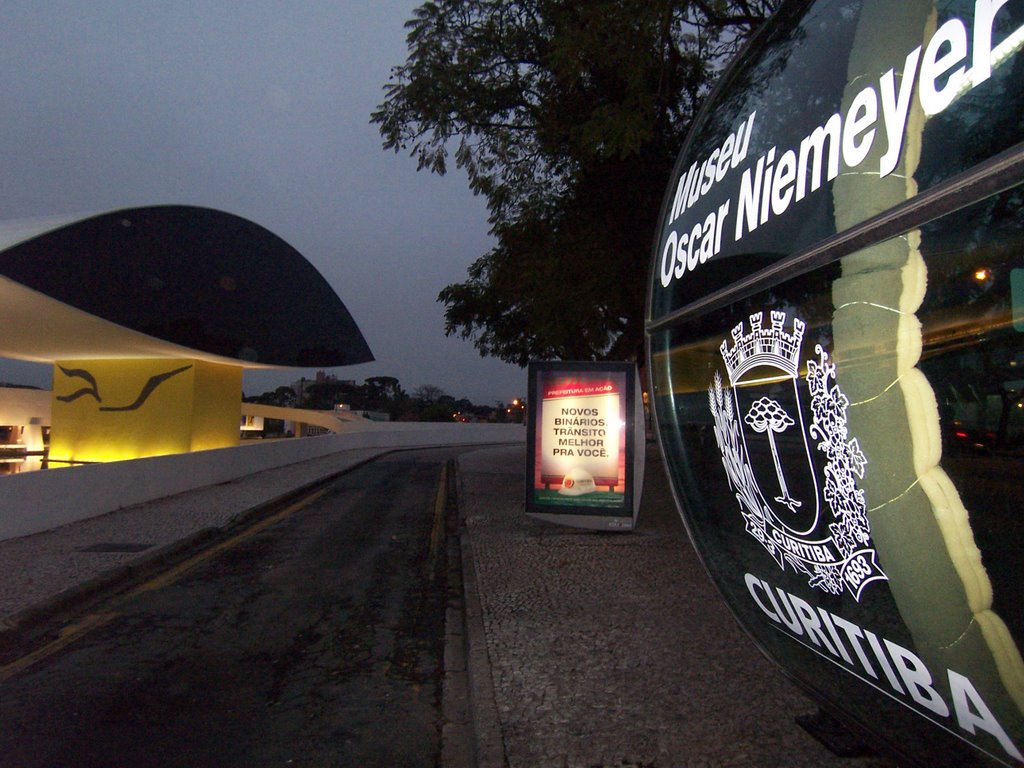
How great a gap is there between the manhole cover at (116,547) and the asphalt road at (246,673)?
869 millimetres

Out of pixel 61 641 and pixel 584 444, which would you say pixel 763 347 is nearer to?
pixel 61 641

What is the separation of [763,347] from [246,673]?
4.35 meters

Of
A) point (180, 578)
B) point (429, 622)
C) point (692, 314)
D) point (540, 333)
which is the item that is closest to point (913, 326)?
point (692, 314)

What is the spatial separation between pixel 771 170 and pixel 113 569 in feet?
25.4

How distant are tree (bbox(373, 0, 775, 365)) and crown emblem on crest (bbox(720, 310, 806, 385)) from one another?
732 cm

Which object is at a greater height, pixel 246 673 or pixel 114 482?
pixel 114 482

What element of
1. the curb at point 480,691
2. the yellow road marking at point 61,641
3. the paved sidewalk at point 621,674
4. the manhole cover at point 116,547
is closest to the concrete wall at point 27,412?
the manhole cover at point 116,547

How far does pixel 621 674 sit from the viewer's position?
484 centimetres

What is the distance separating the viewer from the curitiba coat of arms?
2072 millimetres

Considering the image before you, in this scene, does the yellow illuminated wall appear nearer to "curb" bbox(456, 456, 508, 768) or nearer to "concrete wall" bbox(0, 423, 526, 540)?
"concrete wall" bbox(0, 423, 526, 540)

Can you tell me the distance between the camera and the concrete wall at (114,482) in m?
9.71

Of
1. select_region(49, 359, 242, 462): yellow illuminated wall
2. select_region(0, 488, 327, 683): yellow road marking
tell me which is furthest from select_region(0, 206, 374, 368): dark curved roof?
select_region(0, 488, 327, 683): yellow road marking

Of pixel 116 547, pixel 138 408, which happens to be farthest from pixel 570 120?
pixel 138 408

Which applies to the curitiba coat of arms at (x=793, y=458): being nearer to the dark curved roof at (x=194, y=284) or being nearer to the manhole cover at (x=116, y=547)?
the manhole cover at (x=116, y=547)
